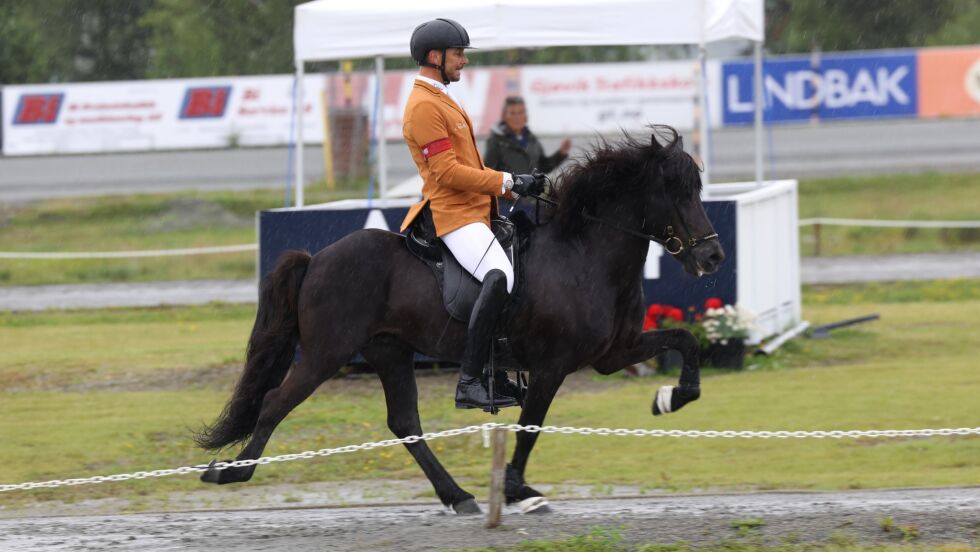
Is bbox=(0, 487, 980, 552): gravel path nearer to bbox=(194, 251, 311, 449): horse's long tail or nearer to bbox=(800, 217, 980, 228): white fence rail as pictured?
bbox=(194, 251, 311, 449): horse's long tail

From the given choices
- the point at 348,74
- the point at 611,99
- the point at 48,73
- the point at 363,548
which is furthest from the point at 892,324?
the point at 48,73

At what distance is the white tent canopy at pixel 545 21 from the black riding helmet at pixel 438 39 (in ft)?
17.5

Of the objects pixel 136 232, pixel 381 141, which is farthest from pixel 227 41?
pixel 381 141

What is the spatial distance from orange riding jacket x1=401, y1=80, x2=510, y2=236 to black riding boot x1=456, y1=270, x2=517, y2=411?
0.39m

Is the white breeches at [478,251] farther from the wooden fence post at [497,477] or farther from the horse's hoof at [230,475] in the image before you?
the horse's hoof at [230,475]

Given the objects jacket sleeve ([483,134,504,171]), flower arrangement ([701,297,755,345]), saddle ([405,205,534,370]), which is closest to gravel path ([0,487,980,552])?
saddle ([405,205,534,370])

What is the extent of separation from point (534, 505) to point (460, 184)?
165cm

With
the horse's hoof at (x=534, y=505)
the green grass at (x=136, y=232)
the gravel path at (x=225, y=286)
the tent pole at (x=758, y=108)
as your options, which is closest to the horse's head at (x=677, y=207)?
the horse's hoof at (x=534, y=505)

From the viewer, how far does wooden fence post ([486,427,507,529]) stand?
7207 mm

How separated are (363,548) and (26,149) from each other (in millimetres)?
25869

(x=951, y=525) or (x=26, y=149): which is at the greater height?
(x=26, y=149)

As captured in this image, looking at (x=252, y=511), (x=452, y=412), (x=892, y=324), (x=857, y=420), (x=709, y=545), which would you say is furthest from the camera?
(x=892, y=324)

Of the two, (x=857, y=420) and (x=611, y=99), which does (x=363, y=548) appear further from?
(x=611, y=99)

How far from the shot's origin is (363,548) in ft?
23.1
